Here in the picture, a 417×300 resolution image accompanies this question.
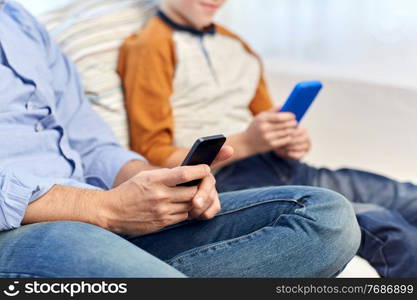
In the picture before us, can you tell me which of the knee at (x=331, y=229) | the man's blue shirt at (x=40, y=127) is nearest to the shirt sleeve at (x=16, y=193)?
the man's blue shirt at (x=40, y=127)

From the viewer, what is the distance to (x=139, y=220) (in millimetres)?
900

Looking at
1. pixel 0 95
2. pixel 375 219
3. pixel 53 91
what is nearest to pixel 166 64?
pixel 53 91

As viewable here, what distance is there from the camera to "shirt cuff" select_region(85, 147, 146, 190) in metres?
1.11

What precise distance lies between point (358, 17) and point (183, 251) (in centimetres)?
97

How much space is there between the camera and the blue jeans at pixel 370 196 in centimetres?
108

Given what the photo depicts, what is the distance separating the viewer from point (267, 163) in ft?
4.46

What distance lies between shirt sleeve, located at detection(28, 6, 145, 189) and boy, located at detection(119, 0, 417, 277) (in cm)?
13

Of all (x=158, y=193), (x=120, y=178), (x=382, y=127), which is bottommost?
(x=382, y=127)

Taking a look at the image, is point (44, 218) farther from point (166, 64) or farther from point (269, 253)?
point (166, 64)

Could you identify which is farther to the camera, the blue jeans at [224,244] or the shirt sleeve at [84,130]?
the shirt sleeve at [84,130]

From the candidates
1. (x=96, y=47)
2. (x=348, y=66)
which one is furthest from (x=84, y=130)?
(x=348, y=66)

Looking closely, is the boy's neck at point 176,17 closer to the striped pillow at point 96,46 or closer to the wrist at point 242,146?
the striped pillow at point 96,46

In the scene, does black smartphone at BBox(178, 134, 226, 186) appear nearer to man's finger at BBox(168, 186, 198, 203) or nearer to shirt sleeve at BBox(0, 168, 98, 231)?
man's finger at BBox(168, 186, 198, 203)

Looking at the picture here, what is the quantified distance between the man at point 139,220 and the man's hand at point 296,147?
349 millimetres
